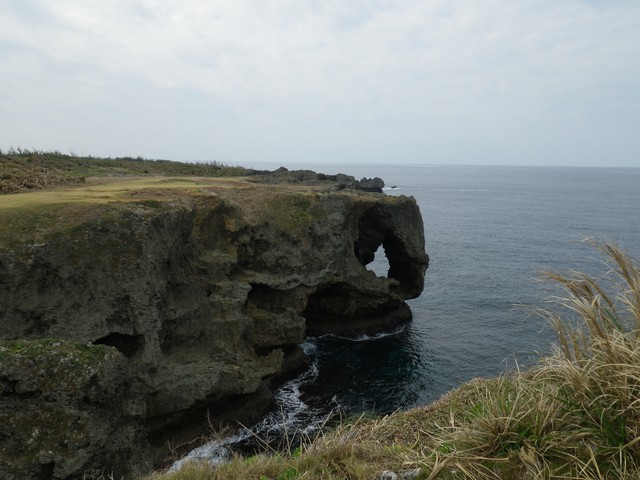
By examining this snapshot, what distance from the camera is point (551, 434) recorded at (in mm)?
4609

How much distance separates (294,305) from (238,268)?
4.25 m

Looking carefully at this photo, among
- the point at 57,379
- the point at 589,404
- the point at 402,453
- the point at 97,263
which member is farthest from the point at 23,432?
Result: the point at 589,404

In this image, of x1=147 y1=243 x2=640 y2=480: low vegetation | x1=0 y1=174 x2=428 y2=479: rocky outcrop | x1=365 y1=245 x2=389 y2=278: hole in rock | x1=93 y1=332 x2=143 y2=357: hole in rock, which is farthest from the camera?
x1=365 y1=245 x2=389 y2=278: hole in rock

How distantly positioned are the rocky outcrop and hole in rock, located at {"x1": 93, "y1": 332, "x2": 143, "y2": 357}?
61 millimetres

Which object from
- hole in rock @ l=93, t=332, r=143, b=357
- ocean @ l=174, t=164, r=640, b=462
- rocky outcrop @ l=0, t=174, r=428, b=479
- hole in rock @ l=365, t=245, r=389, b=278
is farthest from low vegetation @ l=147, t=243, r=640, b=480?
hole in rock @ l=365, t=245, r=389, b=278

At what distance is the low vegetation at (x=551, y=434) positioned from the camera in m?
4.38

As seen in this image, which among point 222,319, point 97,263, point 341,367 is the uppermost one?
point 97,263

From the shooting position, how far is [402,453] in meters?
5.48

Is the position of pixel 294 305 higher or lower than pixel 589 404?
lower

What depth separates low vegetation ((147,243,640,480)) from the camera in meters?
4.38

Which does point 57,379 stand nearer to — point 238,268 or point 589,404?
point 589,404

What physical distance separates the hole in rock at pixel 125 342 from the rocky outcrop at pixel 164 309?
0.20 feet

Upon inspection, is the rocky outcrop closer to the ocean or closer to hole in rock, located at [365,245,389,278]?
the ocean

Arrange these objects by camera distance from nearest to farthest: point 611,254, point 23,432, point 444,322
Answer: point 611,254 → point 23,432 → point 444,322
